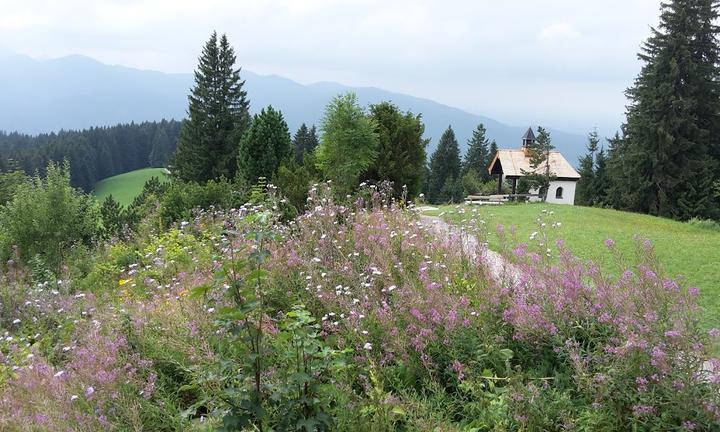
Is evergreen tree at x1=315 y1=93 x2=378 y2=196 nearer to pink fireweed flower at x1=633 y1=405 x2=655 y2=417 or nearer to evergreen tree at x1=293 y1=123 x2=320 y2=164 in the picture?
pink fireweed flower at x1=633 y1=405 x2=655 y2=417

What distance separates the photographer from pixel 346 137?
15.2 meters

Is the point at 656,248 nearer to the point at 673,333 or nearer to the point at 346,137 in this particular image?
the point at 673,333

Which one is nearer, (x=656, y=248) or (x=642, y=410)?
(x=642, y=410)

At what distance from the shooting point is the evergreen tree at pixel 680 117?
1059 inches

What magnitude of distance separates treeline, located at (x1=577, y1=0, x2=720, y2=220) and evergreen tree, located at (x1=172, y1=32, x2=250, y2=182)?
91.6 ft

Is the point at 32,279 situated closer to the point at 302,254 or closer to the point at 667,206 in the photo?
the point at 302,254

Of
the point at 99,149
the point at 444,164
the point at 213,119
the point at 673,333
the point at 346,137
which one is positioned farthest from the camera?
the point at 99,149

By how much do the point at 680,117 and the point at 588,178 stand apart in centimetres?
1971

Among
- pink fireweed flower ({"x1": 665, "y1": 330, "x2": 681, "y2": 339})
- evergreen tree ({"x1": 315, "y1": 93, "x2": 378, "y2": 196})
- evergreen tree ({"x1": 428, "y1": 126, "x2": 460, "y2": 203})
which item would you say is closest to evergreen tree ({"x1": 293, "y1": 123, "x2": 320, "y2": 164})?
evergreen tree ({"x1": 428, "y1": 126, "x2": 460, "y2": 203})

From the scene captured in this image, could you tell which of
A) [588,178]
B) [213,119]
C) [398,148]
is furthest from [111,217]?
[588,178]

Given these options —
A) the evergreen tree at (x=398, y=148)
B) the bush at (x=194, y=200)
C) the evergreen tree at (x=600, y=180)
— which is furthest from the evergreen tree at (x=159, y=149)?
the bush at (x=194, y=200)

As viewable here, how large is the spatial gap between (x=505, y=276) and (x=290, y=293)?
6.08 ft

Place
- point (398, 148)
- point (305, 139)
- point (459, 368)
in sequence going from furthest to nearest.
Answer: point (305, 139) → point (398, 148) → point (459, 368)

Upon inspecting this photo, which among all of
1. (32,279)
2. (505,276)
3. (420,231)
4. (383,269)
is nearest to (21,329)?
(32,279)
